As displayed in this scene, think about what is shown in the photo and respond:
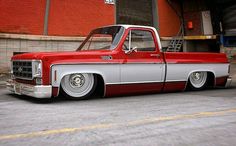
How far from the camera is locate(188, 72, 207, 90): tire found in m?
9.85

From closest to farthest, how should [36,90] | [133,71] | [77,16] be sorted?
1. [36,90]
2. [133,71]
3. [77,16]

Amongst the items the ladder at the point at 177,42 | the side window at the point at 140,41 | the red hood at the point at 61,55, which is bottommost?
the red hood at the point at 61,55

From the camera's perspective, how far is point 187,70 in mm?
9461

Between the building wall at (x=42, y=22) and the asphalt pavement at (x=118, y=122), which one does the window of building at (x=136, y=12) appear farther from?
the asphalt pavement at (x=118, y=122)

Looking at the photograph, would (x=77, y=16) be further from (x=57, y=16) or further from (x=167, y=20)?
(x=167, y=20)

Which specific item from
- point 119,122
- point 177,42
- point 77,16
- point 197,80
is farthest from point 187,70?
point 177,42

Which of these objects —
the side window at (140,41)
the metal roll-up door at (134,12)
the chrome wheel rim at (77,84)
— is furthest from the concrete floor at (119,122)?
the metal roll-up door at (134,12)

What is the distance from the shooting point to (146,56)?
8.69m

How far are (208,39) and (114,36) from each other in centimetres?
1209

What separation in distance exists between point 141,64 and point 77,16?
919 centimetres

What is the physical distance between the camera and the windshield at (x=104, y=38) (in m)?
8.48

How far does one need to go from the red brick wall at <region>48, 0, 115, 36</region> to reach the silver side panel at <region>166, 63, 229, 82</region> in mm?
8384

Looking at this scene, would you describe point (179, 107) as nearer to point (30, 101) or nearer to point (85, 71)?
point (85, 71)

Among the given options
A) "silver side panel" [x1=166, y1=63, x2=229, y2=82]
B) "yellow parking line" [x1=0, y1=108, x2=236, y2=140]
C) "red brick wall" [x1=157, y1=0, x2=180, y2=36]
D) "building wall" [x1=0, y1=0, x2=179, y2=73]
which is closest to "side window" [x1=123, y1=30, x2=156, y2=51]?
"silver side panel" [x1=166, y1=63, x2=229, y2=82]
